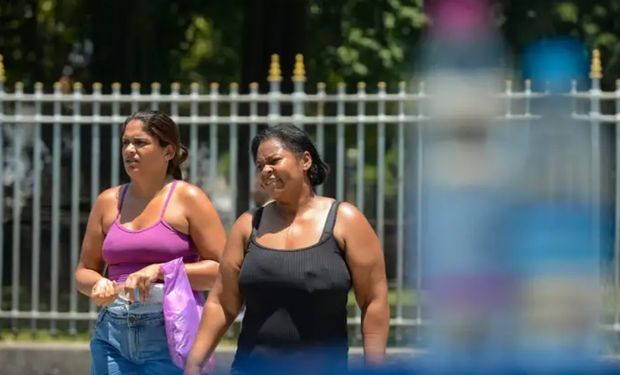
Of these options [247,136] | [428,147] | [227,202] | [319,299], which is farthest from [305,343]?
[227,202]

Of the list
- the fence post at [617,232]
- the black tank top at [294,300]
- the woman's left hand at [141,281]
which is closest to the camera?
the black tank top at [294,300]

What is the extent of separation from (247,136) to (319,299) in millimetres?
4767

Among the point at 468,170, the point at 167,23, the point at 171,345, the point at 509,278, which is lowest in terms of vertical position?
the point at 171,345

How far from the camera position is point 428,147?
2.50 m

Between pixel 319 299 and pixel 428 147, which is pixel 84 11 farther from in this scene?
pixel 428 147

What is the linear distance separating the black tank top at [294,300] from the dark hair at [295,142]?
0.28m

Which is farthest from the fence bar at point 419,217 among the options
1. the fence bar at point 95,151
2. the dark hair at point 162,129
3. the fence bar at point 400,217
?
the dark hair at point 162,129

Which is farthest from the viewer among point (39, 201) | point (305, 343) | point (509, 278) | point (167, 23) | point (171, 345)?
point (167, 23)

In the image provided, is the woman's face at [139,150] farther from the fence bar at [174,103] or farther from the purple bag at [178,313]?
the fence bar at [174,103]

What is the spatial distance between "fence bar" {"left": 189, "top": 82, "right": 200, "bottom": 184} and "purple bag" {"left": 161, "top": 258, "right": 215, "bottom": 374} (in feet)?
12.2

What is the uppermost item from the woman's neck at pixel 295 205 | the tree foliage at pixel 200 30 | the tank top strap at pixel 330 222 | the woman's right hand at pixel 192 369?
the tree foliage at pixel 200 30

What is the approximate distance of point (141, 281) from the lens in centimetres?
427

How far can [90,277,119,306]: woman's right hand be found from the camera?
169 inches

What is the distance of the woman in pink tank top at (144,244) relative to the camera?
439cm
